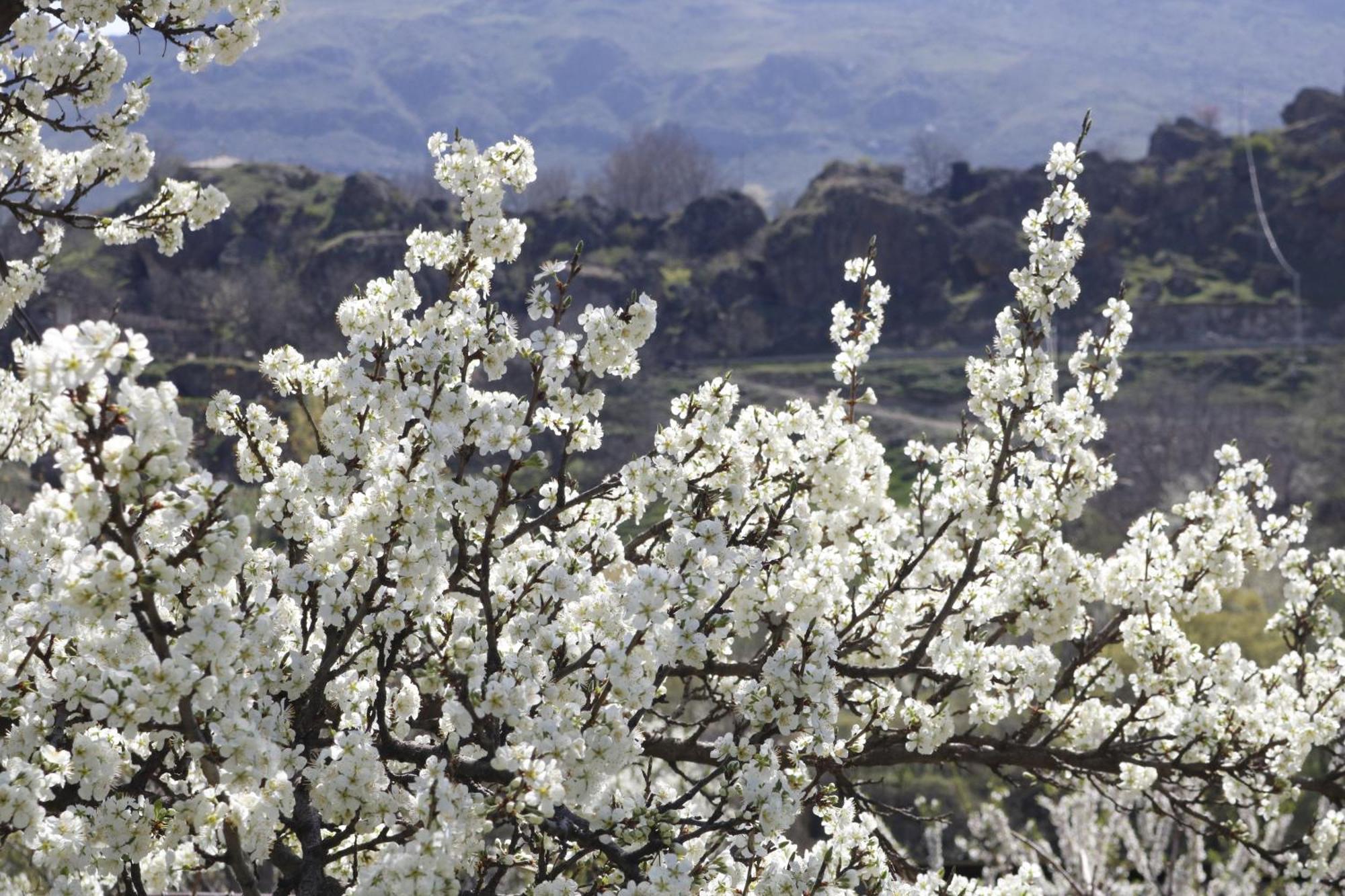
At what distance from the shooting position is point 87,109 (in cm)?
714

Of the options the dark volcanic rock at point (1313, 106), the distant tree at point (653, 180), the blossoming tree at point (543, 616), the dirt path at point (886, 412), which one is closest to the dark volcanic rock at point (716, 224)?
the dirt path at point (886, 412)

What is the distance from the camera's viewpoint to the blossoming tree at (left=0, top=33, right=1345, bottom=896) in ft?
13.8

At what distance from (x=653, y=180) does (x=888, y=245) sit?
59.8m

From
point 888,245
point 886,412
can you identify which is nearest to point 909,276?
point 888,245

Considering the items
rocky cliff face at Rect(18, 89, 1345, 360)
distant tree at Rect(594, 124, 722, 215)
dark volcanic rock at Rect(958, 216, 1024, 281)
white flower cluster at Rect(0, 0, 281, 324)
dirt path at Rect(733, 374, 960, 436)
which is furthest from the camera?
distant tree at Rect(594, 124, 722, 215)

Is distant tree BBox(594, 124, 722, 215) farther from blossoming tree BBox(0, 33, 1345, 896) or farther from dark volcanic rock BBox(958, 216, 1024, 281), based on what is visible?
blossoming tree BBox(0, 33, 1345, 896)

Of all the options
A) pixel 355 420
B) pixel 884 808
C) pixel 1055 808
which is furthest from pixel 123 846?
pixel 1055 808

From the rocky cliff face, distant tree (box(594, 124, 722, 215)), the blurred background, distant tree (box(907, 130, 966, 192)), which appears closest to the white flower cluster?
the blurred background

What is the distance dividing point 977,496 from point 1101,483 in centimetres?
135

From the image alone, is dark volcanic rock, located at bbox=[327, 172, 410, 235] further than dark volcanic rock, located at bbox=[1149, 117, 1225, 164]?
No

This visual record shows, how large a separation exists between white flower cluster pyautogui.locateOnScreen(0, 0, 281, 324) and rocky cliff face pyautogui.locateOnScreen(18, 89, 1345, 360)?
261 feet

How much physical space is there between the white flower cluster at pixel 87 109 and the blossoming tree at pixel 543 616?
1424 mm

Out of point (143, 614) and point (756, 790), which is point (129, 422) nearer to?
point (143, 614)

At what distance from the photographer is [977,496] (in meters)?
6.98
